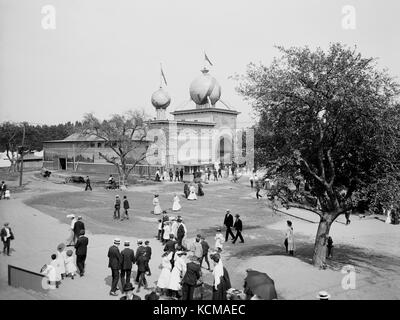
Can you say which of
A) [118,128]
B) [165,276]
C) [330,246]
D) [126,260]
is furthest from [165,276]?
[118,128]

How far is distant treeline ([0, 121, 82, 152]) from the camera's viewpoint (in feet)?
198

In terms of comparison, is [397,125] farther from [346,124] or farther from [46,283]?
[46,283]

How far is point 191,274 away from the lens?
37.1 ft

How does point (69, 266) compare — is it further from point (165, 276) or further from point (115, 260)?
point (165, 276)

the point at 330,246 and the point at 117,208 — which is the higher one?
the point at 117,208

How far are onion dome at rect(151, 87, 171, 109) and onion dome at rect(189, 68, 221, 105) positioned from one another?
11.5 ft

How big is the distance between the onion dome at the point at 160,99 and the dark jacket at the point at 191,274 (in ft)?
159

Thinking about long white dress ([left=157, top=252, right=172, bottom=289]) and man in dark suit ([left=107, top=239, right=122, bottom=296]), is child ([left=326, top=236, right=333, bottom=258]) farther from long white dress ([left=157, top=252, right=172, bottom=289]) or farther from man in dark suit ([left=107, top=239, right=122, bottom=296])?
man in dark suit ([left=107, top=239, right=122, bottom=296])

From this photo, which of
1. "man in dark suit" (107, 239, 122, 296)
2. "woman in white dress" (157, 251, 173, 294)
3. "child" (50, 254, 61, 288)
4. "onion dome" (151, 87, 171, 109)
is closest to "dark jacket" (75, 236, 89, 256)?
"child" (50, 254, 61, 288)

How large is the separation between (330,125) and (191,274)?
744 cm

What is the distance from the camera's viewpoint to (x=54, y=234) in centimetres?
1934

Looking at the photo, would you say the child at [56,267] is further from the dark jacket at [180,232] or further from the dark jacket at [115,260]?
the dark jacket at [180,232]

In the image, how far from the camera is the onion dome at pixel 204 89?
5656 cm
